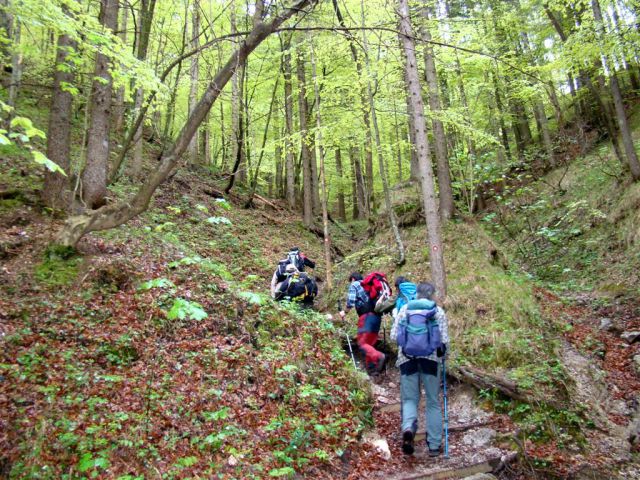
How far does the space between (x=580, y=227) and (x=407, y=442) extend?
12.1 meters

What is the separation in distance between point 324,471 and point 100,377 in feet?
9.65

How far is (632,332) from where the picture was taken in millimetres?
8609

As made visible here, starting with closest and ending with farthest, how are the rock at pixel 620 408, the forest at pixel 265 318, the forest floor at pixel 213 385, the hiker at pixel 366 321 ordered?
the forest floor at pixel 213 385
the forest at pixel 265 318
the rock at pixel 620 408
the hiker at pixel 366 321

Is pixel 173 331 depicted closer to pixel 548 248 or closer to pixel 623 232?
pixel 623 232

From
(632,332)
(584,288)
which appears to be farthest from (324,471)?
(584,288)

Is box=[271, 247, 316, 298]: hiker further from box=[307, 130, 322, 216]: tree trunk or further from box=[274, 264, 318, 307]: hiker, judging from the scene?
box=[307, 130, 322, 216]: tree trunk

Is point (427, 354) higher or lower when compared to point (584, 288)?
lower

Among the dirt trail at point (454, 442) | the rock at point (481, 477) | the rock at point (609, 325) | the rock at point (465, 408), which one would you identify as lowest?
the rock at point (481, 477)

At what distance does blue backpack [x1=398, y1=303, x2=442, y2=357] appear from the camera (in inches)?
226

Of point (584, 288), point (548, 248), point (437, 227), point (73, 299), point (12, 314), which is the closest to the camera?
point (12, 314)

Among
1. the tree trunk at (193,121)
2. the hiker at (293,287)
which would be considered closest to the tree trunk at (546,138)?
the hiker at (293,287)

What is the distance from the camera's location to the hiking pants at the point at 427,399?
18.3 feet

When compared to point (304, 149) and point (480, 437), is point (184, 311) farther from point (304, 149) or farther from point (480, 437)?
point (304, 149)

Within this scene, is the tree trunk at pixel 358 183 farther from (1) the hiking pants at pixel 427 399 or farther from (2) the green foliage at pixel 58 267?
(1) the hiking pants at pixel 427 399
